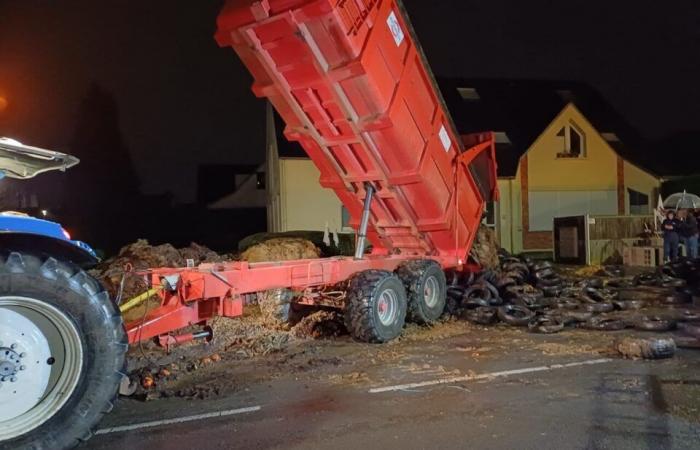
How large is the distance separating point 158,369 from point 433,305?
4770 mm

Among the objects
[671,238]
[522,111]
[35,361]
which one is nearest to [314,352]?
[35,361]

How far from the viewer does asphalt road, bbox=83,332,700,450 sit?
15.7ft

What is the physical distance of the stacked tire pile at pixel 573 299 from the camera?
31.0 feet

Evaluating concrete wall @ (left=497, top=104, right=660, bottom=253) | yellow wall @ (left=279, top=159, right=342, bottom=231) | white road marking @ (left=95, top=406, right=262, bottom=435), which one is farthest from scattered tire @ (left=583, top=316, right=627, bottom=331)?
concrete wall @ (left=497, top=104, right=660, bottom=253)

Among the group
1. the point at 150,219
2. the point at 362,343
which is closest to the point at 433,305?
the point at 362,343

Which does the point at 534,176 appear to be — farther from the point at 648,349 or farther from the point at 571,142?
the point at 648,349

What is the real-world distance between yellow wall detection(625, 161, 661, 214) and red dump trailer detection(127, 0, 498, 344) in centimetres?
1858

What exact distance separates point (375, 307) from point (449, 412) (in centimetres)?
306

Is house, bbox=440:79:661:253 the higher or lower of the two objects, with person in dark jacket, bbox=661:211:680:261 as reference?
higher

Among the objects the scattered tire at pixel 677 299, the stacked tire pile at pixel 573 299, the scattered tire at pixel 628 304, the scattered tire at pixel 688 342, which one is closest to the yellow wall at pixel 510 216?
the stacked tire pile at pixel 573 299

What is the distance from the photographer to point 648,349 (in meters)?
7.24

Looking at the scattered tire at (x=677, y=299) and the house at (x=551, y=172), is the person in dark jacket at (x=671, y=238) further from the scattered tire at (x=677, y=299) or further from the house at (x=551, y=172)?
the house at (x=551, y=172)

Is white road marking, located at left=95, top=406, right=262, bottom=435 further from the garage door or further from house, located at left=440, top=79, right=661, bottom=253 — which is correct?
the garage door

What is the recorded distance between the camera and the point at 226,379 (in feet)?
22.1
